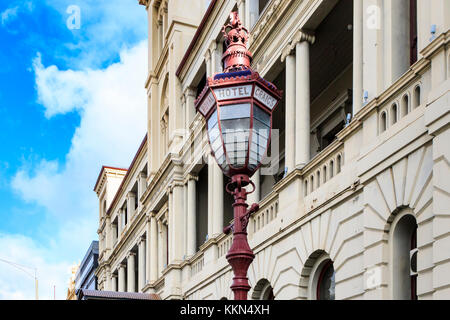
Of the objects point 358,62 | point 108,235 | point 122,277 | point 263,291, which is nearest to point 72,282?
point 108,235

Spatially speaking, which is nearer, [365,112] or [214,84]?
[214,84]

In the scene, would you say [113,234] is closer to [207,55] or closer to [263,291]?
[207,55]

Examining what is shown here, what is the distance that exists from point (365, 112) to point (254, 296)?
7396mm

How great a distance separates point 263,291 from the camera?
65.9 ft

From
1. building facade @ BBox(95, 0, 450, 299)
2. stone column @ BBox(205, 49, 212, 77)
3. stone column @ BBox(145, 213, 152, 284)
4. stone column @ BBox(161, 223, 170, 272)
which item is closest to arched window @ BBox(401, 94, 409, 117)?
building facade @ BBox(95, 0, 450, 299)

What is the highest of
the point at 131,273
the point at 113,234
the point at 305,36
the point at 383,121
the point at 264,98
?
the point at 113,234

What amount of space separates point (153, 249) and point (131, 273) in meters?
7.05

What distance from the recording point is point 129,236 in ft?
129

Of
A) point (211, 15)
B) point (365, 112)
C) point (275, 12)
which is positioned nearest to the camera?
point (365, 112)

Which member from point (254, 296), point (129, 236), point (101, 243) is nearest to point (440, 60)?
point (254, 296)

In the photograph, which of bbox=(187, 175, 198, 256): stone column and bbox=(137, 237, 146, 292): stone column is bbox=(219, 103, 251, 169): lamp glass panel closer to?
bbox=(187, 175, 198, 256): stone column

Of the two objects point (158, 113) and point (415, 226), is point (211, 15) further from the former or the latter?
point (415, 226)

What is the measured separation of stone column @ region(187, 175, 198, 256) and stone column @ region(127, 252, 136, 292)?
466 inches

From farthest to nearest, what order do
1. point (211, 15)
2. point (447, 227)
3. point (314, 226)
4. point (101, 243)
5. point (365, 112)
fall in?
point (101, 243) → point (211, 15) → point (314, 226) → point (365, 112) → point (447, 227)
